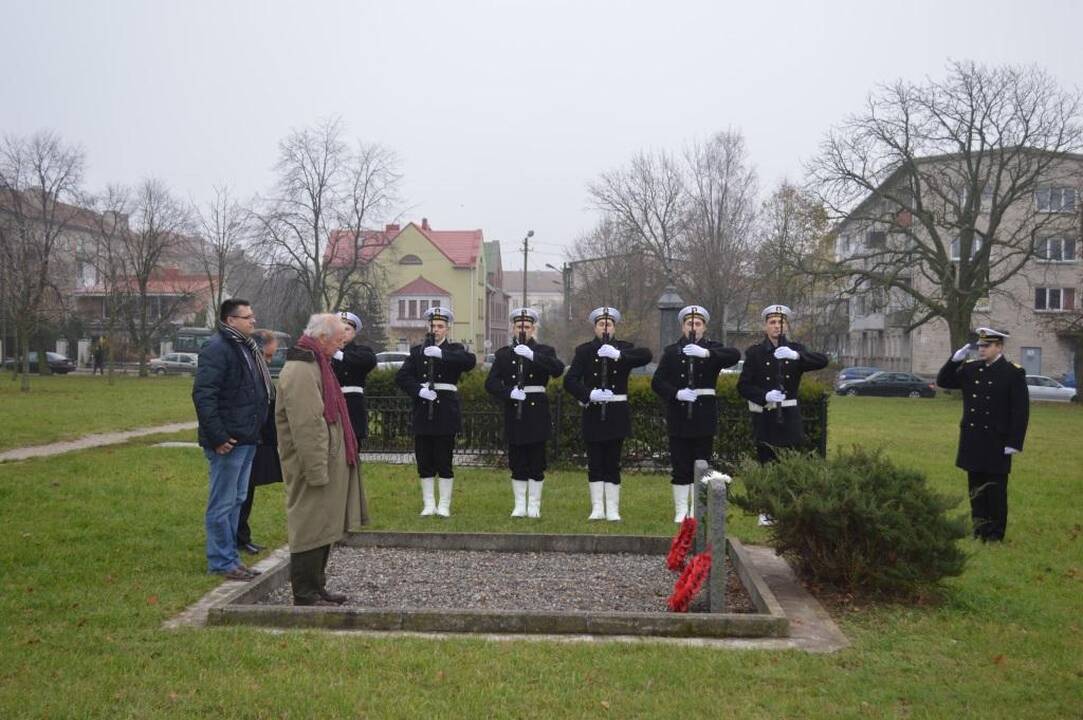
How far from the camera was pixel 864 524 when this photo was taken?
6.34 m

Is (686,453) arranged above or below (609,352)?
below

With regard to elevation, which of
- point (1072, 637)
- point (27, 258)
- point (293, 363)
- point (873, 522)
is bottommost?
point (1072, 637)

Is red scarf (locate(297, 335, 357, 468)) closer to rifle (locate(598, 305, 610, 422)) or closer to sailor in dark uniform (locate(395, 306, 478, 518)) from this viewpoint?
sailor in dark uniform (locate(395, 306, 478, 518))

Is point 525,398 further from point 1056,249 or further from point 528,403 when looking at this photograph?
point 1056,249

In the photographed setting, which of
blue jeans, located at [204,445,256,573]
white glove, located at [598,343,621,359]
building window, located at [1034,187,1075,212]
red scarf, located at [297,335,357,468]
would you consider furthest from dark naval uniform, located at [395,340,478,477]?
building window, located at [1034,187,1075,212]

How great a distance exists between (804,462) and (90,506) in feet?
24.0

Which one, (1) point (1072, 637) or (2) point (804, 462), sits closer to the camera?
(1) point (1072, 637)

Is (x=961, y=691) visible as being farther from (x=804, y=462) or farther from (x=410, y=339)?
(x=410, y=339)

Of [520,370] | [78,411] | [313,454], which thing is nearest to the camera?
[313,454]

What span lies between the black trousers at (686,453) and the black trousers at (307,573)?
4.16 metres

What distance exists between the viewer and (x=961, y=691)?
4754 mm

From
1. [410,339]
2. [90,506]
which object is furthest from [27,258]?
[410,339]

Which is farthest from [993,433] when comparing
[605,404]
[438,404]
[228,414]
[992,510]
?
[228,414]

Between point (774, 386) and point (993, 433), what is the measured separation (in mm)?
2019
